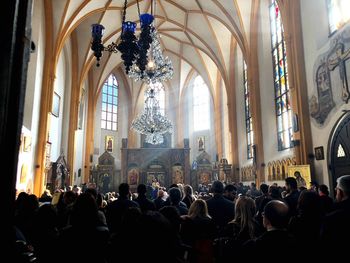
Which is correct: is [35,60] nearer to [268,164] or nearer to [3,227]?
[268,164]

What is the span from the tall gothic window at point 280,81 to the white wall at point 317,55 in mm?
2308

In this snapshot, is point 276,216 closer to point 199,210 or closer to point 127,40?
point 199,210

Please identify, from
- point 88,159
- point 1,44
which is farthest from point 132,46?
point 88,159

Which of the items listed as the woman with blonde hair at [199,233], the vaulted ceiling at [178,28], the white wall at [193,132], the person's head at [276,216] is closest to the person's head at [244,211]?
the woman with blonde hair at [199,233]

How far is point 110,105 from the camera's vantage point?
84.5 ft

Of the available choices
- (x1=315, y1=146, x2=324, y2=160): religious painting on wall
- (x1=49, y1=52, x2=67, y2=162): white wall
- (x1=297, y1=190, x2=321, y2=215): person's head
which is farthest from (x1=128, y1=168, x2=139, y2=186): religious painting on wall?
(x1=297, y1=190, x2=321, y2=215): person's head

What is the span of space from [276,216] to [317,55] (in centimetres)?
922

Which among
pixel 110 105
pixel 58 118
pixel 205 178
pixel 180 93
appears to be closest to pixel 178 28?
pixel 180 93

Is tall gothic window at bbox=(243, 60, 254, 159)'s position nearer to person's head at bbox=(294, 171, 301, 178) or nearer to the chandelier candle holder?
person's head at bbox=(294, 171, 301, 178)

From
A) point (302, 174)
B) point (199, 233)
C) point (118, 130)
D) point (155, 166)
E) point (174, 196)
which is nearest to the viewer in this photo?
point (199, 233)

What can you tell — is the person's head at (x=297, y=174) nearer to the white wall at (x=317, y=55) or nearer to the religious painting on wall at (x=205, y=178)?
the white wall at (x=317, y=55)

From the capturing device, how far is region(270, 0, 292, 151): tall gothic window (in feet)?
43.0

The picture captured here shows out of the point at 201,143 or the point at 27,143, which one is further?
A: the point at 201,143

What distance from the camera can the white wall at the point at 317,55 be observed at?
29.7ft
